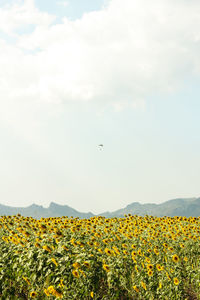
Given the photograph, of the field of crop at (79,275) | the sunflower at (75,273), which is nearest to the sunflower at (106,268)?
the field of crop at (79,275)

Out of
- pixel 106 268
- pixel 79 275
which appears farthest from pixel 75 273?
pixel 106 268

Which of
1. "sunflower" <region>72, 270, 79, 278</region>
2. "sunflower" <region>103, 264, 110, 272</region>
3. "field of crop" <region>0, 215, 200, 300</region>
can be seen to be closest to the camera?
"sunflower" <region>72, 270, 79, 278</region>

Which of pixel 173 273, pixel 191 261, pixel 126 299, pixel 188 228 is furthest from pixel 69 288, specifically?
pixel 188 228

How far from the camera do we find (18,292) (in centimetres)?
698

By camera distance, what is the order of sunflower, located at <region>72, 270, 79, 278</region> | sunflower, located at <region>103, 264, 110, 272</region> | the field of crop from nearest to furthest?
sunflower, located at <region>72, 270, 79, 278</region>
the field of crop
sunflower, located at <region>103, 264, 110, 272</region>

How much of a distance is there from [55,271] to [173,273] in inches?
112

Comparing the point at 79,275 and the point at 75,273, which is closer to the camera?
the point at 75,273

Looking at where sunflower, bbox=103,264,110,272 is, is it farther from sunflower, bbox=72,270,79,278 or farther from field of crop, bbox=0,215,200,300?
sunflower, bbox=72,270,79,278

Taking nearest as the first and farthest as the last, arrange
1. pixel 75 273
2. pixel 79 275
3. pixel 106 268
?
pixel 75 273, pixel 79 275, pixel 106 268

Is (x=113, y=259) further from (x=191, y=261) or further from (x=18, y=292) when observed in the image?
(x=191, y=261)

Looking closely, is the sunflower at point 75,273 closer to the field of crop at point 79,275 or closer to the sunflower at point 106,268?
the field of crop at point 79,275

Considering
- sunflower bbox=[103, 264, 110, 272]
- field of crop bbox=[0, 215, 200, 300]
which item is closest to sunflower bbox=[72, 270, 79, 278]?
field of crop bbox=[0, 215, 200, 300]

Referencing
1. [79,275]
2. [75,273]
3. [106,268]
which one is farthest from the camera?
[106,268]

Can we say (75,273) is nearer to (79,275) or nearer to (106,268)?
(79,275)
